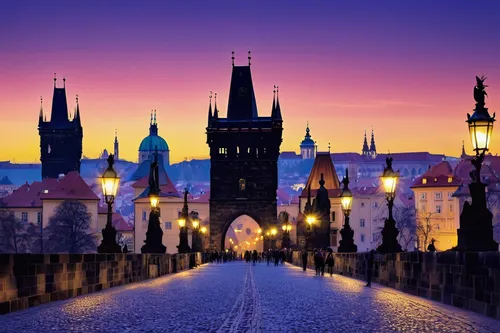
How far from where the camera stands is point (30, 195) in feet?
A: 534

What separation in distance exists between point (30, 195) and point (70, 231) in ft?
113

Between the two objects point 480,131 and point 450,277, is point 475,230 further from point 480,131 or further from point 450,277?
point 480,131

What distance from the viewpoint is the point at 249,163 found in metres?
125

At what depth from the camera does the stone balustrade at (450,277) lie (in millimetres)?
15125

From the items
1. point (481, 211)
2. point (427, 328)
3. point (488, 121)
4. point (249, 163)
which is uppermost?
point (249, 163)

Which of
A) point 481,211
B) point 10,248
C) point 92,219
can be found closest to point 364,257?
point 481,211

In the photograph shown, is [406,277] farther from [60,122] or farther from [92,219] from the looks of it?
[60,122]

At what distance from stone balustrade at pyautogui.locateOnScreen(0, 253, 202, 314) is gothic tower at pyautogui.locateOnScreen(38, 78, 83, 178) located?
14325 cm

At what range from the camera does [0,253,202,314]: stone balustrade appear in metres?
15.5

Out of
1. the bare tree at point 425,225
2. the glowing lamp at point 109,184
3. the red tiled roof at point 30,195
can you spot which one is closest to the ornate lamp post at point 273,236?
the bare tree at point 425,225

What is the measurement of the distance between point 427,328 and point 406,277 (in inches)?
391

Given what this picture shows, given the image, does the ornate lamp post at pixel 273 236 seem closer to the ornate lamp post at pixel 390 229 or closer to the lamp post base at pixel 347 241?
the lamp post base at pixel 347 241

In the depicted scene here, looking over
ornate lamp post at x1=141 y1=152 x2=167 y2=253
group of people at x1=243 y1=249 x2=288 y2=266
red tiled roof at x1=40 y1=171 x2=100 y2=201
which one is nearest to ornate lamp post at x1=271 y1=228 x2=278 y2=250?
group of people at x1=243 y1=249 x2=288 y2=266

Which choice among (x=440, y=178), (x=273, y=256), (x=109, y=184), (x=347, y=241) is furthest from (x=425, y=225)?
(x=109, y=184)
